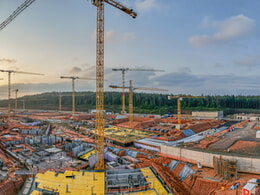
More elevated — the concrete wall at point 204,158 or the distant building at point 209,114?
the distant building at point 209,114

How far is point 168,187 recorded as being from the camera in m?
15.6

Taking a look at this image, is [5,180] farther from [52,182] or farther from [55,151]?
[55,151]

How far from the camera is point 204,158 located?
19.5m

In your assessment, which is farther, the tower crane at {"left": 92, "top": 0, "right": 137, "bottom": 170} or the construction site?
the tower crane at {"left": 92, "top": 0, "right": 137, "bottom": 170}

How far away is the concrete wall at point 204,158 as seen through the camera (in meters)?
17.0

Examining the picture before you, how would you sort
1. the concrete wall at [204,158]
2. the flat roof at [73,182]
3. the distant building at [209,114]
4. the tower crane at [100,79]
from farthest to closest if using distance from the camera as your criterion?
1. the distant building at [209,114]
2. the tower crane at [100,79]
3. the concrete wall at [204,158]
4. the flat roof at [73,182]

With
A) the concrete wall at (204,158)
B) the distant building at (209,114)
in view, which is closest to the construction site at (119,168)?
the concrete wall at (204,158)

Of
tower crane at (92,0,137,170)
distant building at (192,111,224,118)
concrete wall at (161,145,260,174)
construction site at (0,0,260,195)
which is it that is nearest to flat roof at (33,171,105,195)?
construction site at (0,0,260,195)

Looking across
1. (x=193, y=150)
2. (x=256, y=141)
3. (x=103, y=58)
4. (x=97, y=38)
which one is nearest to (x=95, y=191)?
(x=193, y=150)

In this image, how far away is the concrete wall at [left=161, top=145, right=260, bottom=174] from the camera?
55.8 ft

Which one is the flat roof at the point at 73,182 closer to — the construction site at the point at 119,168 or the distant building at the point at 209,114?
the construction site at the point at 119,168

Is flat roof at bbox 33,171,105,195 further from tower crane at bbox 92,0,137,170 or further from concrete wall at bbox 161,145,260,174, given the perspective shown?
concrete wall at bbox 161,145,260,174

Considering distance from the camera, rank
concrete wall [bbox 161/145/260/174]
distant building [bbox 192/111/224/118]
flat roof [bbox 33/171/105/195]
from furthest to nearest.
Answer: distant building [bbox 192/111/224/118]
concrete wall [bbox 161/145/260/174]
flat roof [bbox 33/171/105/195]

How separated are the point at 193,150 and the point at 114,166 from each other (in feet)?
27.4
